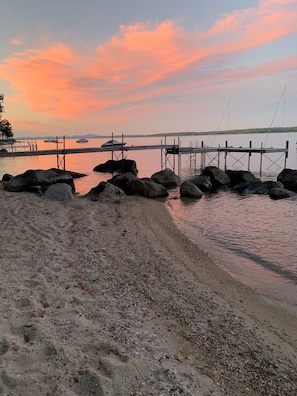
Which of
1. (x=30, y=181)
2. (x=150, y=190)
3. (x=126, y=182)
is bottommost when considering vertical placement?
(x=150, y=190)

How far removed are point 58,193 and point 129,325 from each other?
11.6m

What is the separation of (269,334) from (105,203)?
1145 cm

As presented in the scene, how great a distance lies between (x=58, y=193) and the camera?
15.3 meters

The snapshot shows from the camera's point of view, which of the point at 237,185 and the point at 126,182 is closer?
the point at 126,182

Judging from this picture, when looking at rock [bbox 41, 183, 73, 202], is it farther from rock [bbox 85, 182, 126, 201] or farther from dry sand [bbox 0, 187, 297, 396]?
dry sand [bbox 0, 187, 297, 396]

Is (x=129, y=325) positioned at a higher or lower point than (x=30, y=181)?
lower

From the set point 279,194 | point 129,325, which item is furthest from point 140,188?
point 129,325

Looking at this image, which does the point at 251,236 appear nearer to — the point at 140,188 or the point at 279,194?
the point at 140,188

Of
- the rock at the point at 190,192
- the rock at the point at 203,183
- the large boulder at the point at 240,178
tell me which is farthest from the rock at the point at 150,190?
the large boulder at the point at 240,178

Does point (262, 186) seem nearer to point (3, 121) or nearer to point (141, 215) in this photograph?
point (141, 215)

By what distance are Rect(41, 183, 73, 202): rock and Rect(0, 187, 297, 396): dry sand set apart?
6.10m

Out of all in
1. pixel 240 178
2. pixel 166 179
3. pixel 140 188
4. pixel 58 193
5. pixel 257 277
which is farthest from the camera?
pixel 240 178

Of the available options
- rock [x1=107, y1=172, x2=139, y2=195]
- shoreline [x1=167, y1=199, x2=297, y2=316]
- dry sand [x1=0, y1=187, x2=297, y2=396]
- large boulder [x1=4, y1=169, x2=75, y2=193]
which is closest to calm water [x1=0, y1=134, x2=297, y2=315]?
shoreline [x1=167, y1=199, x2=297, y2=316]

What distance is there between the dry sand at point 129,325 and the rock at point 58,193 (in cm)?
610
